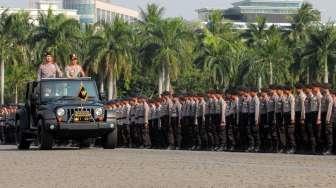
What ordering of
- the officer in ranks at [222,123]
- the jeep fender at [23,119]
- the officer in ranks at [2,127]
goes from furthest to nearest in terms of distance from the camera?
1. the officer in ranks at [2,127]
2. the jeep fender at [23,119]
3. the officer in ranks at [222,123]

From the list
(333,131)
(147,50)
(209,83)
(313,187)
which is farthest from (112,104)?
(209,83)

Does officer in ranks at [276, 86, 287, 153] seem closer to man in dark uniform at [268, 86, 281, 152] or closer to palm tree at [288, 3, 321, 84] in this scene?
man in dark uniform at [268, 86, 281, 152]

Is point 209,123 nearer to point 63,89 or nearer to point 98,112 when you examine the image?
point 98,112

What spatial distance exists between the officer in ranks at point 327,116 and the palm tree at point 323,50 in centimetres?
8381

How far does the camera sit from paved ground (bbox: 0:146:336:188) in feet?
55.9

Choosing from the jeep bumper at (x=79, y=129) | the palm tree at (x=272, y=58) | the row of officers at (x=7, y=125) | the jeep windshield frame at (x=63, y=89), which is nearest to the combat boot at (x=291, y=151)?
the jeep bumper at (x=79, y=129)

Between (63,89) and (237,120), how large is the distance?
4.99 meters

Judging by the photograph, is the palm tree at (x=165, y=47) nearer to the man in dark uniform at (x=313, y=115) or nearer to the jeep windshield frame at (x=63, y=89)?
the jeep windshield frame at (x=63, y=89)

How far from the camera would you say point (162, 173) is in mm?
19469

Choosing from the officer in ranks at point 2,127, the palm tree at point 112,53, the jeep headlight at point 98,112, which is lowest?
the officer in ranks at point 2,127

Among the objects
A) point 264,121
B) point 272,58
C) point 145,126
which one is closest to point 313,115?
point 264,121

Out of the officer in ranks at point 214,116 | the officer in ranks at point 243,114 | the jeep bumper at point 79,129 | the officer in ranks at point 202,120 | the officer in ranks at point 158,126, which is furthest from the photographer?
the officer in ranks at point 158,126

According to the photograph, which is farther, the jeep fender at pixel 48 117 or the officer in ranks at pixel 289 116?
the jeep fender at pixel 48 117

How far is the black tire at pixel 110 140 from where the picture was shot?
109 ft
